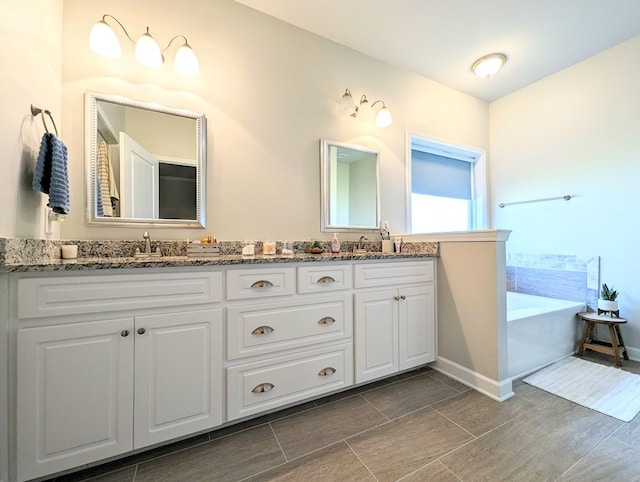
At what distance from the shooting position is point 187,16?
1.72 m

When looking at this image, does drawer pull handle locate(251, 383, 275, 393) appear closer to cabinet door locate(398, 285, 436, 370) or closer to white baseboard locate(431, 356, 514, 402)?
cabinet door locate(398, 285, 436, 370)

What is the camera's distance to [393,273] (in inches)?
71.7

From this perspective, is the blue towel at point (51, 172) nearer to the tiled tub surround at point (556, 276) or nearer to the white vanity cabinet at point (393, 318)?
the white vanity cabinet at point (393, 318)

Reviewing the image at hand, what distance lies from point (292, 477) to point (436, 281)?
5.02 feet

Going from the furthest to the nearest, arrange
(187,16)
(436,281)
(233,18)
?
1. (436,281)
2. (233,18)
3. (187,16)

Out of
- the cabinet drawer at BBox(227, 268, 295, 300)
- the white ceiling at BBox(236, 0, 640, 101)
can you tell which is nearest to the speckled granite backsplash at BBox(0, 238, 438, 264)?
the cabinet drawer at BBox(227, 268, 295, 300)

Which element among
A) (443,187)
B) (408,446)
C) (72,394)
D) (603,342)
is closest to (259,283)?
(72,394)

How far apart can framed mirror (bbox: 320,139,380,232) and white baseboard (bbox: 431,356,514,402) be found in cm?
121

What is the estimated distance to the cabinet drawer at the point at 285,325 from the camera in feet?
4.40

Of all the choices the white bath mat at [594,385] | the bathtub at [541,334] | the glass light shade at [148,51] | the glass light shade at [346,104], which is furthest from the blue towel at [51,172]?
the white bath mat at [594,385]

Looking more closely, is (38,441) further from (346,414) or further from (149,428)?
(346,414)

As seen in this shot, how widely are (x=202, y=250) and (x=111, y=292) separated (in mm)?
528

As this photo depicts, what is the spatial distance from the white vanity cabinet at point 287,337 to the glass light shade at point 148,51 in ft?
4.35

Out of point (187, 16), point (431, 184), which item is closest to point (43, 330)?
point (187, 16)
